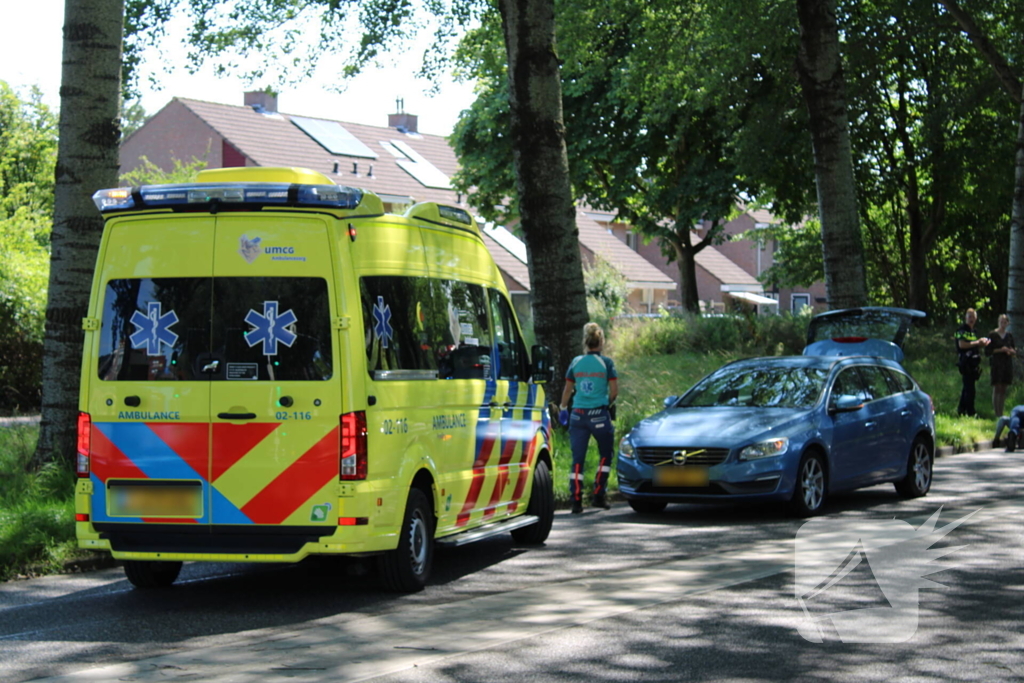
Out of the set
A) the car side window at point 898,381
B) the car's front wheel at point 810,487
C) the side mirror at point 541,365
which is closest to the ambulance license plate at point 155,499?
the side mirror at point 541,365

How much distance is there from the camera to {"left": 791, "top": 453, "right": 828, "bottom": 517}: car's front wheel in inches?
473

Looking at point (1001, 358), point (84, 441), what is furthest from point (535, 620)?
point (1001, 358)

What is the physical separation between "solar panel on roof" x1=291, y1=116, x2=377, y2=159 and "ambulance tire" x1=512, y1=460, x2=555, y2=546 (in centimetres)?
4436

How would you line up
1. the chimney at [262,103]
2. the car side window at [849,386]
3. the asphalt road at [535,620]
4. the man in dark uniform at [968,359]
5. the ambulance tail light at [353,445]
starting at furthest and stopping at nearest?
the chimney at [262,103] < the man in dark uniform at [968,359] < the car side window at [849,386] < the ambulance tail light at [353,445] < the asphalt road at [535,620]

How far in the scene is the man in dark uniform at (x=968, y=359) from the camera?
75.9 feet

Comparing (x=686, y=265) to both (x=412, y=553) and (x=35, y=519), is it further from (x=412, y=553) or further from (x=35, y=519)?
(x=412, y=553)

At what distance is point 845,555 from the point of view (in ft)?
11.0

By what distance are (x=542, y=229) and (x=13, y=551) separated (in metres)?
8.53

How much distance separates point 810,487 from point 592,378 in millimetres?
2271

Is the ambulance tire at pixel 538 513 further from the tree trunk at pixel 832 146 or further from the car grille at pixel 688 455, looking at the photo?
the tree trunk at pixel 832 146

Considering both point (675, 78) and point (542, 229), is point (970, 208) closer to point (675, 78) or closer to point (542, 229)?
point (675, 78)

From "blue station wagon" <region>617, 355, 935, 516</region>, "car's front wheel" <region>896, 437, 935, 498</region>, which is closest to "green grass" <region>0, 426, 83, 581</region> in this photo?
"blue station wagon" <region>617, 355, 935, 516</region>

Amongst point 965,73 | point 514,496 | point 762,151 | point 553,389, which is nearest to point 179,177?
point 762,151

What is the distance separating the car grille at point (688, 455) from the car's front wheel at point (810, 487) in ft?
2.50
